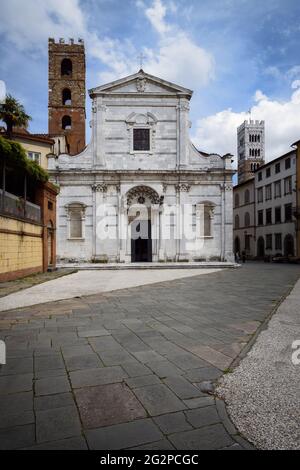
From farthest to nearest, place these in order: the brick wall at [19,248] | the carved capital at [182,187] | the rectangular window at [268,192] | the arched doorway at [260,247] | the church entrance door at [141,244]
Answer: the arched doorway at [260,247] < the rectangular window at [268,192] < the church entrance door at [141,244] < the carved capital at [182,187] < the brick wall at [19,248]

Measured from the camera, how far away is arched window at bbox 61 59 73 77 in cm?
3879

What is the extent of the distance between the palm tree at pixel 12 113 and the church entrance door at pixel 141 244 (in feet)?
38.0

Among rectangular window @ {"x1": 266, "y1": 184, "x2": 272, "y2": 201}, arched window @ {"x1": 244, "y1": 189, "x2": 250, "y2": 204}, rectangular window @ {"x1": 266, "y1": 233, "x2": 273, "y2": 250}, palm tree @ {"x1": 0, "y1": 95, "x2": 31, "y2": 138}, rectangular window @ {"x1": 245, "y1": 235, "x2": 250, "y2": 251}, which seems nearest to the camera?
palm tree @ {"x1": 0, "y1": 95, "x2": 31, "y2": 138}

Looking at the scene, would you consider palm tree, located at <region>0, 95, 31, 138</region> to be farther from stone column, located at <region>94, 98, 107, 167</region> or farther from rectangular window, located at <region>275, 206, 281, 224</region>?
rectangular window, located at <region>275, 206, 281, 224</region>

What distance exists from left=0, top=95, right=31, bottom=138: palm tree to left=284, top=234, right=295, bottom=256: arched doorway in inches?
1190

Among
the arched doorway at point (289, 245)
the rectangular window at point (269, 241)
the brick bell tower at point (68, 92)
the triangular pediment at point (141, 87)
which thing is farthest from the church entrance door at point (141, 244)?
the rectangular window at point (269, 241)

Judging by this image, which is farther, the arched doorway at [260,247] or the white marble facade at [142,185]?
the arched doorway at [260,247]

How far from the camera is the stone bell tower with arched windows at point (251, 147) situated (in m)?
76.3

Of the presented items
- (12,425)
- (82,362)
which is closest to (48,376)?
(82,362)

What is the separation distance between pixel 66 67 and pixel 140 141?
2157cm

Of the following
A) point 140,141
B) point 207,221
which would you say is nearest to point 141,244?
point 207,221

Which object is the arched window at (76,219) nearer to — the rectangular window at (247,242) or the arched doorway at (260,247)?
the arched doorway at (260,247)

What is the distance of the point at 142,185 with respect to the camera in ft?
83.0

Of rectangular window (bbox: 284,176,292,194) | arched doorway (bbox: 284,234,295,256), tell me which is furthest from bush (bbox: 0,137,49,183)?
arched doorway (bbox: 284,234,295,256)
